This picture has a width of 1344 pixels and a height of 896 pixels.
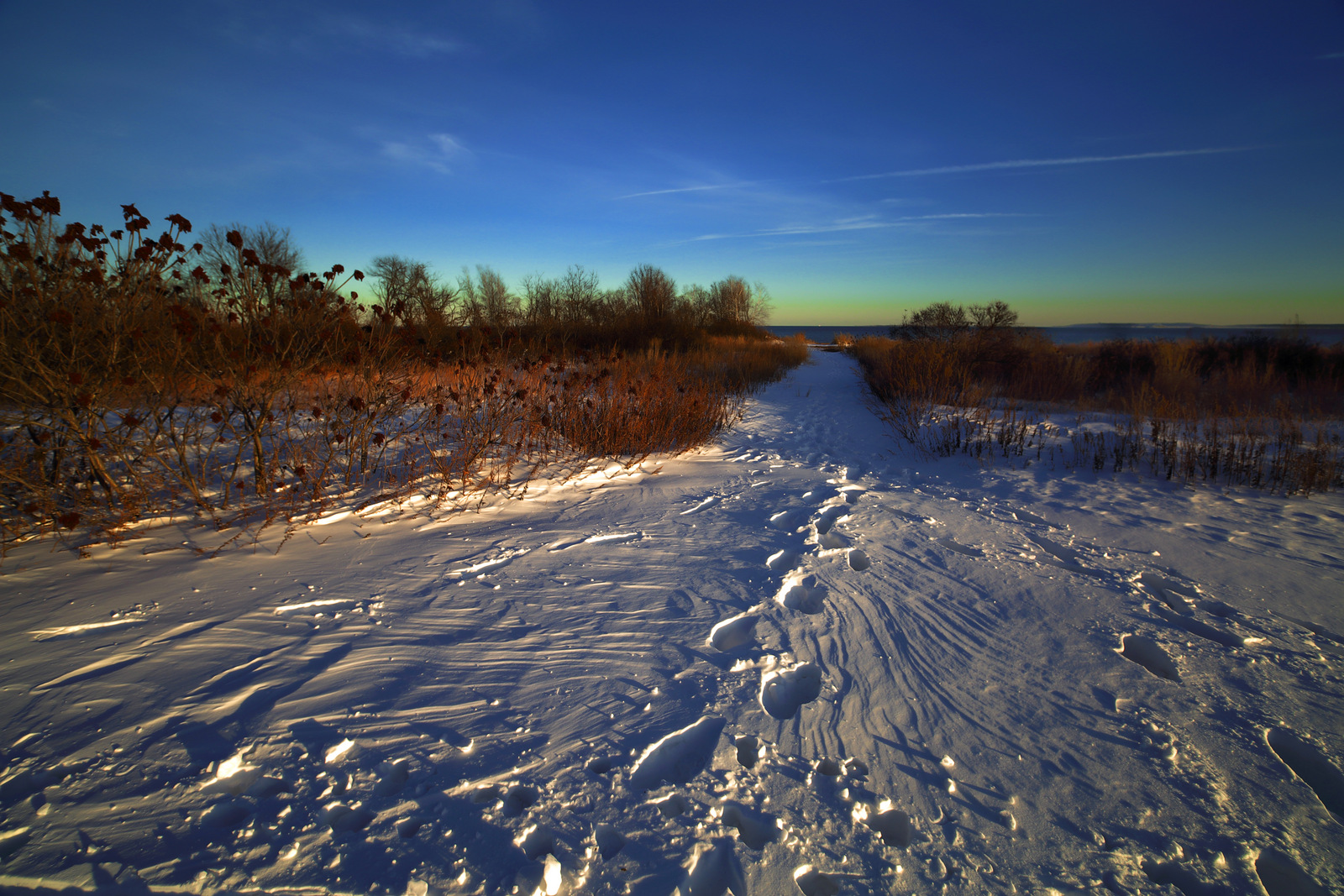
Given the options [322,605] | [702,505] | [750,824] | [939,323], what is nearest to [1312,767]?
[750,824]

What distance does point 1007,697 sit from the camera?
7.50ft

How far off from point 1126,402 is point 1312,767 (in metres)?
9.35

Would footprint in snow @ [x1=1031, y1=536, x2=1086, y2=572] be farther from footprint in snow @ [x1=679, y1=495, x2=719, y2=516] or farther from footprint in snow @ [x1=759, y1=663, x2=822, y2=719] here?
footprint in snow @ [x1=679, y1=495, x2=719, y2=516]

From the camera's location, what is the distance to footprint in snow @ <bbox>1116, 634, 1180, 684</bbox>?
245 centimetres

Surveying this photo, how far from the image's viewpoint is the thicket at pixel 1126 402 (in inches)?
215

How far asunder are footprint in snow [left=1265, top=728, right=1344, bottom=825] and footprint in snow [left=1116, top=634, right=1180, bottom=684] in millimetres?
353

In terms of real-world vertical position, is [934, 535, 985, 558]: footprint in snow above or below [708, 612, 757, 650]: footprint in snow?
below

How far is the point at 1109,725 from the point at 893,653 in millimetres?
845

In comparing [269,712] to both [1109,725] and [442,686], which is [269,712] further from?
[1109,725]

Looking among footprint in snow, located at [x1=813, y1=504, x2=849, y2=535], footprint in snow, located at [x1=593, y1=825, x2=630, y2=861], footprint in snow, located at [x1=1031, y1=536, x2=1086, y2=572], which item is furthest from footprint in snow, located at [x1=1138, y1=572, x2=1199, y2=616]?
footprint in snow, located at [x1=593, y1=825, x2=630, y2=861]

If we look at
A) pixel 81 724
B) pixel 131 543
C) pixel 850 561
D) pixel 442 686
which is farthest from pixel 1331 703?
pixel 131 543

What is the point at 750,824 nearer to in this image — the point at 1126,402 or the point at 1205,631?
the point at 1205,631

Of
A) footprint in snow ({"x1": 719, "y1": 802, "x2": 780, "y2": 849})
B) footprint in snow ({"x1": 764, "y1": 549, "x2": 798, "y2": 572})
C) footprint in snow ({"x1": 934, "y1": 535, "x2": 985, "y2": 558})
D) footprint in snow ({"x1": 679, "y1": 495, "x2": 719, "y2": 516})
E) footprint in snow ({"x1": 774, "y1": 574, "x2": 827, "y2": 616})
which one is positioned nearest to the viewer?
footprint in snow ({"x1": 719, "y1": 802, "x2": 780, "y2": 849})

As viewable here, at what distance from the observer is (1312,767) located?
193 cm
